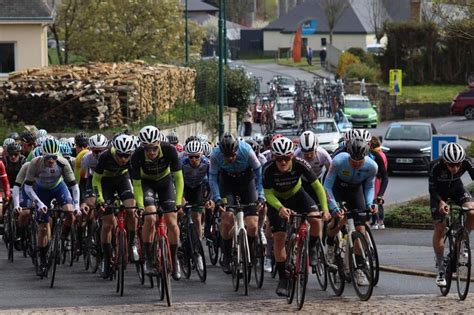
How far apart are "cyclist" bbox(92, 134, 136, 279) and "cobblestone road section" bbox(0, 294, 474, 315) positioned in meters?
1.67

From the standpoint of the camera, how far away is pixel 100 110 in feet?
109

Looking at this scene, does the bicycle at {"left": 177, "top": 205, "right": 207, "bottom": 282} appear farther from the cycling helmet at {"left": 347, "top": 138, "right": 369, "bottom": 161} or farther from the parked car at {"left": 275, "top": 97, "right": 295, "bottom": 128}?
the parked car at {"left": 275, "top": 97, "right": 295, "bottom": 128}

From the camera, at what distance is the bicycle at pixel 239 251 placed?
14617mm

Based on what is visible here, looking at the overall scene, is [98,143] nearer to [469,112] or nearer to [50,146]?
[50,146]

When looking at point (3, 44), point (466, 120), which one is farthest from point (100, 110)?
point (466, 120)

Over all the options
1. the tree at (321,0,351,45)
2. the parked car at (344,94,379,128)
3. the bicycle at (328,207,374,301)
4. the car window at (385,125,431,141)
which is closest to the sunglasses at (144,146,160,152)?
the bicycle at (328,207,374,301)

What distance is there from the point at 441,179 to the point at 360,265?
4.36 ft

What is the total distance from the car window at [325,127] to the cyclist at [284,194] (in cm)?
2489

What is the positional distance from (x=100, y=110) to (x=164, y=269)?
65.4 ft

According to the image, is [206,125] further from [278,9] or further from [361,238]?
[278,9]

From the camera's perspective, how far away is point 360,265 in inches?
545

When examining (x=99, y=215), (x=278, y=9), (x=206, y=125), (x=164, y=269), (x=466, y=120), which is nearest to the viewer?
(x=164, y=269)

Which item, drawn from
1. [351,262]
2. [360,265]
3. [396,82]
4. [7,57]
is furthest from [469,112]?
[360,265]

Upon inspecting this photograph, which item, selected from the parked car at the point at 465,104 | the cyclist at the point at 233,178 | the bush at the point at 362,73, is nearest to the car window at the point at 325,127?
the parked car at the point at 465,104
